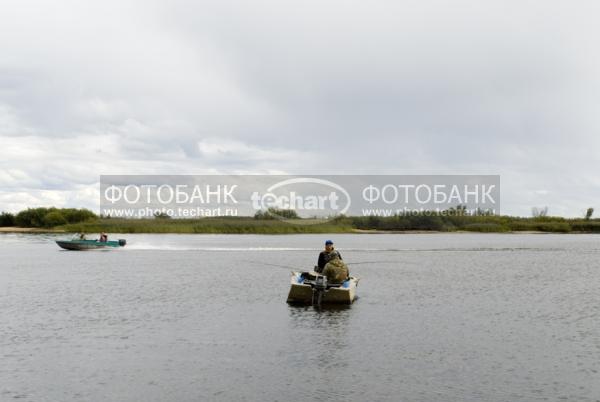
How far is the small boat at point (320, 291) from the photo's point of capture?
28984mm

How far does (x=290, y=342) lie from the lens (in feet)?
68.9

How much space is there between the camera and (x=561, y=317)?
27312 mm

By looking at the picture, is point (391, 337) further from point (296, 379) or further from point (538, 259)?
point (538, 259)

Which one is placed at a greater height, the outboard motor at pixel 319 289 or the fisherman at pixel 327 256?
the fisherman at pixel 327 256

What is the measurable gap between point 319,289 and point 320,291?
13 centimetres

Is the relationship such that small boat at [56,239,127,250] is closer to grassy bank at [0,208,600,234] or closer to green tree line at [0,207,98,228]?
grassy bank at [0,208,600,234]

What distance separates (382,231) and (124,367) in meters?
160

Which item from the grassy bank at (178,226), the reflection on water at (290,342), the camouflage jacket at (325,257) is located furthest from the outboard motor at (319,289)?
the grassy bank at (178,226)

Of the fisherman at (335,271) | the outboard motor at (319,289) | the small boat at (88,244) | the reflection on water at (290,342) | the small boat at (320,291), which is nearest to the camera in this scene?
the reflection on water at (290,342)

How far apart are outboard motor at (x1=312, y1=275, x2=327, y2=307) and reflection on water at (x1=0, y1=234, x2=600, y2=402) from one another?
677 mm

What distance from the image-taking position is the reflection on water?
15.5m

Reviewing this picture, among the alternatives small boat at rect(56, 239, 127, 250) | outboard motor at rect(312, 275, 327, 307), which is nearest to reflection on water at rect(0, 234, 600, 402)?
outboard motor at rect(312, 275, 327, 307)

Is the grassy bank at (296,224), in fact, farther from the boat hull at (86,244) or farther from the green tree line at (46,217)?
the boat hull at (86,244)

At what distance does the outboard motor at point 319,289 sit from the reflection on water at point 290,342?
0.68m
